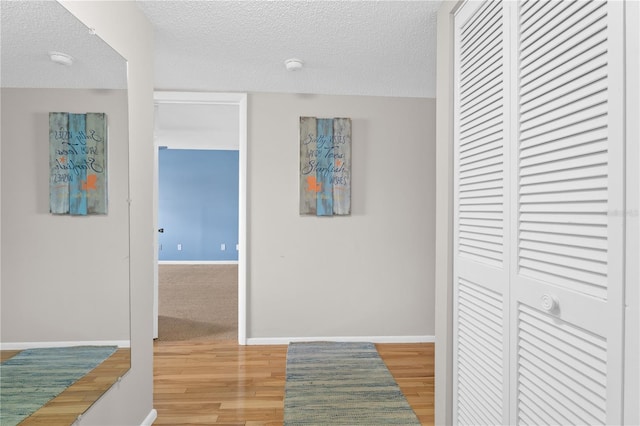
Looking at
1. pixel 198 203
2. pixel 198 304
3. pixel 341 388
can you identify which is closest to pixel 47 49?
pixel 341 388

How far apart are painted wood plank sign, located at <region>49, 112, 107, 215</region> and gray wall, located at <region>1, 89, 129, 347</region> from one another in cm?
3

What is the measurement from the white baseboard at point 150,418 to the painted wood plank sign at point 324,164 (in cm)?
193

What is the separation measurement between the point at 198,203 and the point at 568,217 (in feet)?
26.9

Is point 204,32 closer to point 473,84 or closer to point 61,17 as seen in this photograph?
point 61,17

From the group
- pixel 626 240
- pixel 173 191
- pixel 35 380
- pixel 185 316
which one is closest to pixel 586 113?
pixel 626 240

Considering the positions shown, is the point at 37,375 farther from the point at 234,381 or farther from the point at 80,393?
the point at 234,381

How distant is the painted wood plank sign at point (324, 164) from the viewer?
3723 millimetres

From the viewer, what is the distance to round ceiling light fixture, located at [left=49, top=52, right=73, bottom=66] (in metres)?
1.43

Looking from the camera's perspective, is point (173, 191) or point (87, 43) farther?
point (173, 191)

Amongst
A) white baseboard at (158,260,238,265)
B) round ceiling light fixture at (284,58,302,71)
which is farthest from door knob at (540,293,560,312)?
white baseboard at (158,260,238,265)

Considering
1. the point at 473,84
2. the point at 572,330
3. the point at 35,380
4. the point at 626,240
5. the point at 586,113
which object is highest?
the point at 473,84

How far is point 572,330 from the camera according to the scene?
3.73 ft

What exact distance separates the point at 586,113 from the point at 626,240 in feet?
1.13

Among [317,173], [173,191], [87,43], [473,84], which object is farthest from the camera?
[173,191]
